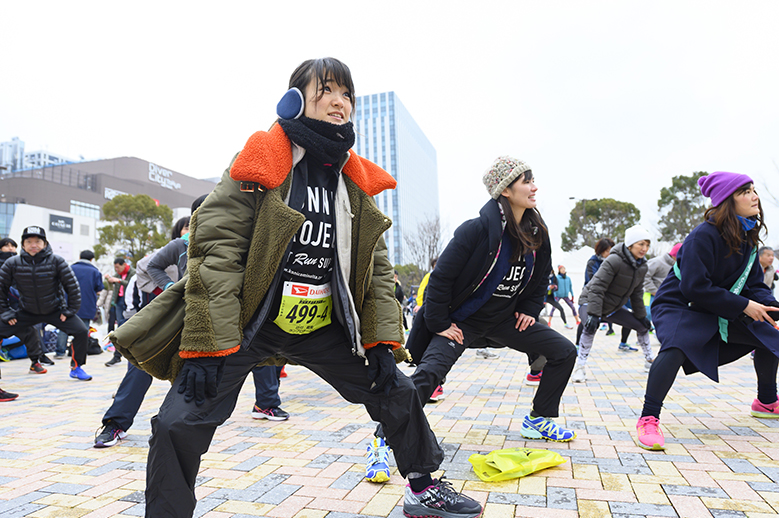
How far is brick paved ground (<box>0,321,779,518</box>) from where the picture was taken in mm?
2574

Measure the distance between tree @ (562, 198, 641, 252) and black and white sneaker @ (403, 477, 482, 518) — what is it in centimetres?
5328

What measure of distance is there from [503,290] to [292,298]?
1.87m

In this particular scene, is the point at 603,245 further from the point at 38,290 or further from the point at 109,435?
the point at 38,290

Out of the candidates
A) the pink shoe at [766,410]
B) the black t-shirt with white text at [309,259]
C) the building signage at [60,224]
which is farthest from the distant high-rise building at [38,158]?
the pink shoe at [766,410]

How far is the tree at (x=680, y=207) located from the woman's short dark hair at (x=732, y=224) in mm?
44378

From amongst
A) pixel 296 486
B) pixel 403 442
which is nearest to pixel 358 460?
pixel 296 486

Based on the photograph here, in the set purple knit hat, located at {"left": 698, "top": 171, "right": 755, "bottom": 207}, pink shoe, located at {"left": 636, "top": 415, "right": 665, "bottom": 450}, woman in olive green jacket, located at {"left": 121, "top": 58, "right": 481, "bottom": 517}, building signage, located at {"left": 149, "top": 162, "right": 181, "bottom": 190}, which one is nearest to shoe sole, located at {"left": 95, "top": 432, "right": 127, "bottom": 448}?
woman in olive green jacket, located at {"left": 121, "top": 58, "right": 481, "bottom": 517}

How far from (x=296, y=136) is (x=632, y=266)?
19.1 feet

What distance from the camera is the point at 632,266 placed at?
22.2 feet

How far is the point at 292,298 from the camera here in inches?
88.6

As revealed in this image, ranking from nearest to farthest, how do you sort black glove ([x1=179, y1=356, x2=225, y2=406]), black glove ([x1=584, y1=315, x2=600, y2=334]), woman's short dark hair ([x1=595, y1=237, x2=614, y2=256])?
1. black glove ([x1=179, y1=356, x2=225, y2=406])
2. black glove ([x1=584, y1=315, x2=600, y2=334])
3. woman's short dark hair ([x1=595, y1=237, x2=614, y2=256])

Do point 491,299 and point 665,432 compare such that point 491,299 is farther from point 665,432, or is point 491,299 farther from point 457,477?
point 665,432

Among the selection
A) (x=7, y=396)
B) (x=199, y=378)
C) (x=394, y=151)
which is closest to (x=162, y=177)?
(x=394, y=151)

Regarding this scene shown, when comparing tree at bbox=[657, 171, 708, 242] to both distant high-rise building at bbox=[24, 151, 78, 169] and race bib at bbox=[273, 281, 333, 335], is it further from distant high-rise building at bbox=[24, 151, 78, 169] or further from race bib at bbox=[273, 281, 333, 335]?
distant high-rise building at bbox=[24, 151, 78, 169]
